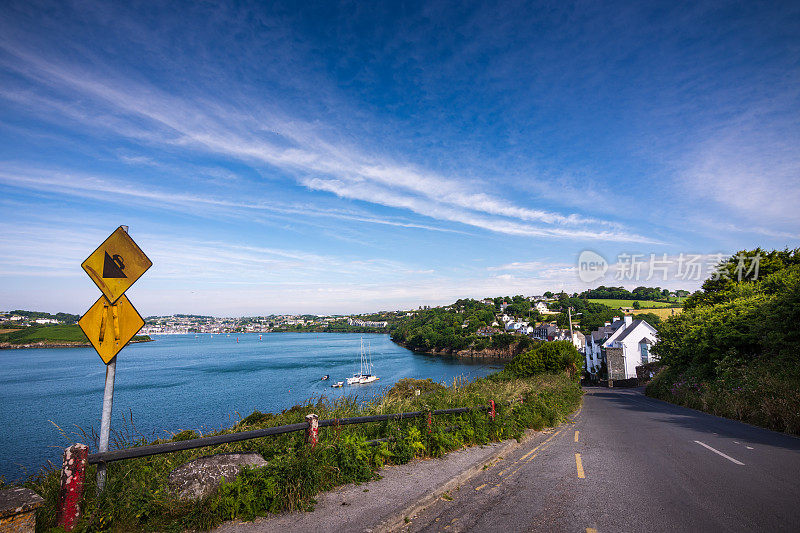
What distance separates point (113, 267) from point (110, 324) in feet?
2.37

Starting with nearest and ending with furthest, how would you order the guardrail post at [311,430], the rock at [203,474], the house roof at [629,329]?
1. the rock at [203,474]
2. the guardrail post at [311,430]
3. the house roof at [629,329]

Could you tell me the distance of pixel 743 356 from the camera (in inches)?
795

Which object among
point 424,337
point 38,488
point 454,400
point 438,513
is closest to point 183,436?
point 38,488

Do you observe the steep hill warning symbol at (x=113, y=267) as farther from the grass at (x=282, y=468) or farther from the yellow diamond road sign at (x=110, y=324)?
the grass at (x=282, y=468)

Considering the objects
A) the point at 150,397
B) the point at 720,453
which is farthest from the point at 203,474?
the point at 150,397

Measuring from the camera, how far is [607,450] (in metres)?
9.59

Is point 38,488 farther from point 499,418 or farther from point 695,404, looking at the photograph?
point 695,404

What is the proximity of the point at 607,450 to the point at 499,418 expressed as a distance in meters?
2.71

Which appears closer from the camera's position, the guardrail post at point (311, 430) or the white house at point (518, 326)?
the guardrail post at point (311, 430)

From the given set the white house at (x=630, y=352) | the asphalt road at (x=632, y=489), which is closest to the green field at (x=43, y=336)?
the white house at (x=630, y=352)

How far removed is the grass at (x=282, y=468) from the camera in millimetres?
4531

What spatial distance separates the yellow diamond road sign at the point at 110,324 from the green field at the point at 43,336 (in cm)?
16117

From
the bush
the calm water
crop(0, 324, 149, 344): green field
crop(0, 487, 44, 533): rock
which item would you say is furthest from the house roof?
crop(0, 324, 149, 344): green field

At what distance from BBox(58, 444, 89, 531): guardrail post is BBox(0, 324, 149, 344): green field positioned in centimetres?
16130
